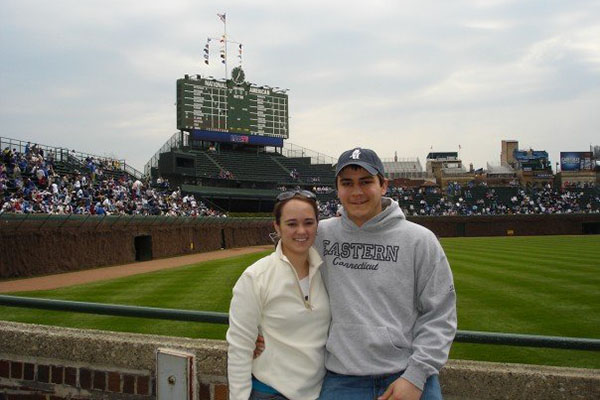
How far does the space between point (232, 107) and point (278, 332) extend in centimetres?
6002

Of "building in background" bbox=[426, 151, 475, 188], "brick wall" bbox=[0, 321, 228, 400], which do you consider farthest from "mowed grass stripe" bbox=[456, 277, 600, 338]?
"building in background" bbox=[426, 151, 475, 188]

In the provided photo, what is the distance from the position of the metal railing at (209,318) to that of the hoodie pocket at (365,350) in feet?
1.63

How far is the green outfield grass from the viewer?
31.7 feet

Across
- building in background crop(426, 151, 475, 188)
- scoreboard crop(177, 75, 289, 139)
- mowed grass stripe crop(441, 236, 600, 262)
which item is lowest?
mowed grass stripe crop(441, 236, 600, 262)

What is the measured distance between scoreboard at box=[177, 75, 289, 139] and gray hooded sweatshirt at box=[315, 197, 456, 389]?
57362mm

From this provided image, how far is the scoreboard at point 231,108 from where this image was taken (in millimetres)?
58312

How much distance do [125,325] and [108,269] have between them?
15.4m

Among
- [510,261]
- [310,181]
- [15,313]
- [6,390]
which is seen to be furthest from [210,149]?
[6,390]

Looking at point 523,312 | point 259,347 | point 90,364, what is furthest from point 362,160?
point 523,312

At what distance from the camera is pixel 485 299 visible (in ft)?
44.1

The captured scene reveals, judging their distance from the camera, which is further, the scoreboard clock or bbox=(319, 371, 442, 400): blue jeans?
the scoreboard clock

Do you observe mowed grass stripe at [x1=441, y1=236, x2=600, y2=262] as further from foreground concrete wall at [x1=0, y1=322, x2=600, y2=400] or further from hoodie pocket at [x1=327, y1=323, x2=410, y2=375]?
hoodie pocket at [x1=327, y1=323, x2=410, y2=375]

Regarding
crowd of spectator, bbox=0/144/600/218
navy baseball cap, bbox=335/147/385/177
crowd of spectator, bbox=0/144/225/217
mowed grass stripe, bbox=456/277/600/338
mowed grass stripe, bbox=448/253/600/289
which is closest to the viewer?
navy baseball cap, bbox=335/147/385/177

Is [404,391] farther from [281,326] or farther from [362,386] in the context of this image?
[281,326]
